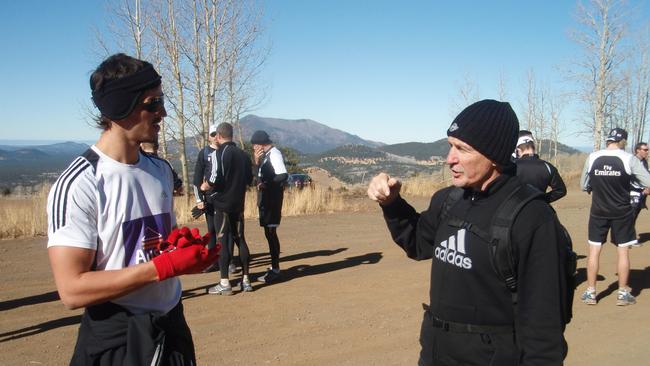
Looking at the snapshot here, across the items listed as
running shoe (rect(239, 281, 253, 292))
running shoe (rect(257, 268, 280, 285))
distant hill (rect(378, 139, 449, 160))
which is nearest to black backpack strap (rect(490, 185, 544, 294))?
running shoe (rect(239, 281, 253, 292))

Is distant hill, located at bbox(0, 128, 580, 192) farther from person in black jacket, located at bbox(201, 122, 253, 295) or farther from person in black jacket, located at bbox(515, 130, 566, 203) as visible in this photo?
person in black jacket, located at bbox(515, 130, 566, 203)

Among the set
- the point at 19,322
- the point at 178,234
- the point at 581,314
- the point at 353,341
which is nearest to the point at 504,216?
the point at 178,234

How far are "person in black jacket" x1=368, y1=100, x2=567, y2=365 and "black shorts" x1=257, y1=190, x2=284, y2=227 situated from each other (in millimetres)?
5165

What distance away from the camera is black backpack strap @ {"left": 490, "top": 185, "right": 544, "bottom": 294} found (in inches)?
82.8

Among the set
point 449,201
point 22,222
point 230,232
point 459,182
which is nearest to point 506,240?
point 459,182

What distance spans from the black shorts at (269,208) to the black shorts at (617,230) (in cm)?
436

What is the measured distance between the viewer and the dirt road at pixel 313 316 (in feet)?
16.3

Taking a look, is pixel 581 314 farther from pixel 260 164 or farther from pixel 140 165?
pixel 140 165

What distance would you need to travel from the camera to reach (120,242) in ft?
7.28

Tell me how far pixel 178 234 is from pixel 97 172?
1.44 feet

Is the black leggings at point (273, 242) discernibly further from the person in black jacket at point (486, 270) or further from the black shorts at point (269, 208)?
the person in black jacket at point (486, 270)

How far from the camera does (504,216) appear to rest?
2.14 metres

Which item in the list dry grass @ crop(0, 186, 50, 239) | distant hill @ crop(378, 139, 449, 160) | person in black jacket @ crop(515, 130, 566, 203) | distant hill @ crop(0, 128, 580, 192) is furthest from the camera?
distant hill @ crop(378, 139, 449, 160)

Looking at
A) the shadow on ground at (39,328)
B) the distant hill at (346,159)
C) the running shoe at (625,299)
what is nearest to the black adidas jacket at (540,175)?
the running shoe at (625,299)
